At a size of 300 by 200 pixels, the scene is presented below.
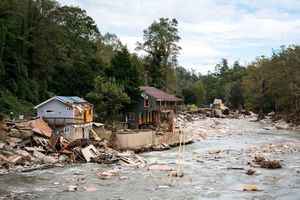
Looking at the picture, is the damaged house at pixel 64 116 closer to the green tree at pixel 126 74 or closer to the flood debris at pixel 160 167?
the flood debris at pixel 160 167

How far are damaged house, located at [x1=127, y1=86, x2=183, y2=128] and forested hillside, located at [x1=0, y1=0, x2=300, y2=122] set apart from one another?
86.6 inches

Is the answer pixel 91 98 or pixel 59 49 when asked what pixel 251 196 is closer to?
pixel 91 98

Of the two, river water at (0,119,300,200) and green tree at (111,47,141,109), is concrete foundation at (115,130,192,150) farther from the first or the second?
green tree at (111,47,141,109)

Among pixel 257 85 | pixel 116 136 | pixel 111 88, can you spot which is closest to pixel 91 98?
pixel 111 88

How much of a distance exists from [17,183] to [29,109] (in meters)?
26.7

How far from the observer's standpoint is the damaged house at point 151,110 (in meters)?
65.6

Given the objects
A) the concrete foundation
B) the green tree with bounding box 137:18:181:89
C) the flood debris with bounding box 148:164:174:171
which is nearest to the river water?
the flood debris with bounding box 148:164:174:171

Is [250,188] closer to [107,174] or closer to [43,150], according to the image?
[107,174]

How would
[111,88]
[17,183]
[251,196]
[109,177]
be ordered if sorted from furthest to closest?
[111,88] < [109,177] < [17,183] < [251,196]

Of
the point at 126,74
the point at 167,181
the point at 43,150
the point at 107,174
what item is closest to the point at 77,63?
the point at 126,74

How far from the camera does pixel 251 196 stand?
94.1ft

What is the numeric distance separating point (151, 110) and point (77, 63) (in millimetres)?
11041

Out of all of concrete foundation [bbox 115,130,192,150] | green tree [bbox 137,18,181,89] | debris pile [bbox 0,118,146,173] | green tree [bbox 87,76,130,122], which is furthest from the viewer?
green tree [bbox 137,18,181,89]

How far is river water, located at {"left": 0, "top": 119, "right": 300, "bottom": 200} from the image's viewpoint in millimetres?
28844
